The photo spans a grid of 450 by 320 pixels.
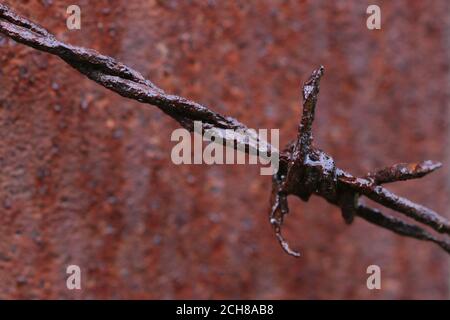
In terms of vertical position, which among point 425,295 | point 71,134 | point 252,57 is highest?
point 252,57

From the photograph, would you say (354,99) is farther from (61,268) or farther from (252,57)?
(61,268)

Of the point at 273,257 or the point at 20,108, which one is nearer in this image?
the point at 20,108

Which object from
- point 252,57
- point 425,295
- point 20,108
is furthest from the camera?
point 425,295

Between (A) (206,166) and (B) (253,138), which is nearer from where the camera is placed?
(B) (253,138)

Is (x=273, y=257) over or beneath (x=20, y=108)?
beneath

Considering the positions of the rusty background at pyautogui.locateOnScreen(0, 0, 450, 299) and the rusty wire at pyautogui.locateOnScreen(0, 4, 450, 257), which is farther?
the rusty background at pyautogui.locateOnScreen(0, 0, 450, 299)

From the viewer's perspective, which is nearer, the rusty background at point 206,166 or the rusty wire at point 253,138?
the rusty wire at point 253,138

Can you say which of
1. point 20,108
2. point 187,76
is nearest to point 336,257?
point 187,76

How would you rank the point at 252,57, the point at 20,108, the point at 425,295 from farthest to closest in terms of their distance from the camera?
the point at 425,295 < the point at 252,57 < the point at 20,108
